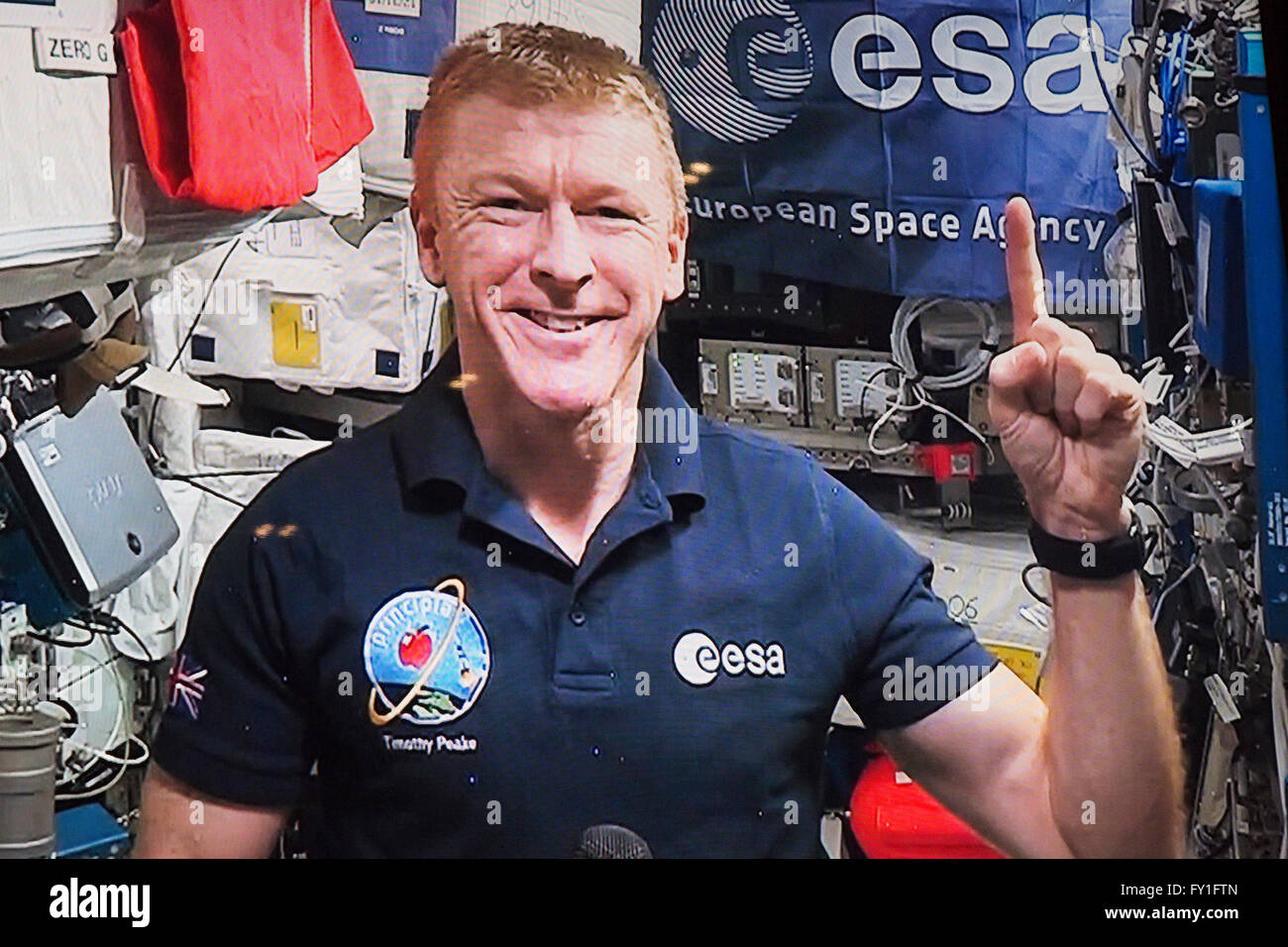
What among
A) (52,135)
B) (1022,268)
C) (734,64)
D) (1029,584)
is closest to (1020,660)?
(1029,584)

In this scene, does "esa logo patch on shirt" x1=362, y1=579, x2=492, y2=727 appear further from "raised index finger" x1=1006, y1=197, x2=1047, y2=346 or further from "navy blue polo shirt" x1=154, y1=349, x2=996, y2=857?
"raised index finger" x1=1006, y1=197, x2=1047, y2=346

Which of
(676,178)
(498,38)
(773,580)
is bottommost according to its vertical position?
(773,580)

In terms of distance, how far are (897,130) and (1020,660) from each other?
77cm

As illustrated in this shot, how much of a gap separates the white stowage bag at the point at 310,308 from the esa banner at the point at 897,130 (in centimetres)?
41

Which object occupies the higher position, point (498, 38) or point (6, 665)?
point (498, 38)

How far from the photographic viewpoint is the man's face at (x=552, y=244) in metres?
2.90

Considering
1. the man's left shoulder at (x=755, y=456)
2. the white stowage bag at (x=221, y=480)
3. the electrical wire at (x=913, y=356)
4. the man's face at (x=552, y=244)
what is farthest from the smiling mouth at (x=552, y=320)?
the electrical wire at (x=913, y=356)

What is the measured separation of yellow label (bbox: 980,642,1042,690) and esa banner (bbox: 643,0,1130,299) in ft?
1.63

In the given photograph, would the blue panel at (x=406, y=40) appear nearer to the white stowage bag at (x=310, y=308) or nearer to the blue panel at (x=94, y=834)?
the white stowage bag at (x=310, y=308)

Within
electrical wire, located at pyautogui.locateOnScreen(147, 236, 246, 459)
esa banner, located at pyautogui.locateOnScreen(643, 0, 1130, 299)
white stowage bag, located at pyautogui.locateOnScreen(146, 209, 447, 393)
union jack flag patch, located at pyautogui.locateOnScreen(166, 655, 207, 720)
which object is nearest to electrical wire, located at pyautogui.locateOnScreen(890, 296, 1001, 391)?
esa banner, located at pyautogui.locateOnScreen(643, 0, 1130, 299)

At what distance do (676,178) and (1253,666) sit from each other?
1075 mm
